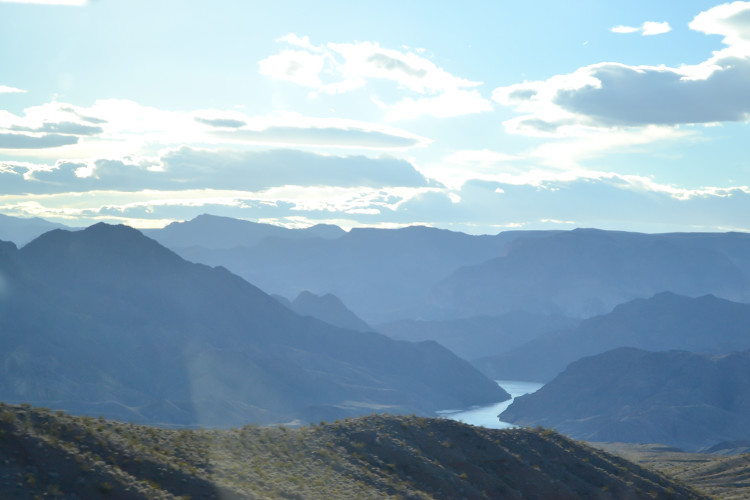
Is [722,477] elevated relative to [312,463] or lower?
lower

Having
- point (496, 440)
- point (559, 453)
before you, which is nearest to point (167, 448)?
point (496, 440)

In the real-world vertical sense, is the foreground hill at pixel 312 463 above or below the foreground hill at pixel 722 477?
above

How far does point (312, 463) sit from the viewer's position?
1555 inches

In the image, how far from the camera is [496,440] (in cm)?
4969

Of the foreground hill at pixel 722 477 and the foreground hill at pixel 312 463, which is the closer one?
the foreground hill at pixel 312 463

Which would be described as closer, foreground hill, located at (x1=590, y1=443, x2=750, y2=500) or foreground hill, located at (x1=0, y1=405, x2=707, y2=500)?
foreground hill, located at (x1=0, y1=405, x2=707, y2=500)

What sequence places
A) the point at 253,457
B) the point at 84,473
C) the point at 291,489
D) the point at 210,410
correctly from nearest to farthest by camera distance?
the point at 84,473, the point at 291,489, the point at 253,457, the point at 210,410

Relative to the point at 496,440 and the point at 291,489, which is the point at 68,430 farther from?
the point at 496,440

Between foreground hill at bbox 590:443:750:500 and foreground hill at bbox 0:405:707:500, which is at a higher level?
foreground hill at bbox 0:405:707:500

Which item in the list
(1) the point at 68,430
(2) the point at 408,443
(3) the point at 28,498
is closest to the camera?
(3) the point at 28,498

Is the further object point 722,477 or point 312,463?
point 722,477

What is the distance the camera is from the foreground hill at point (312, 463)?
27969 mm

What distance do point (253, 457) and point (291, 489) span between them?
4.20 meters

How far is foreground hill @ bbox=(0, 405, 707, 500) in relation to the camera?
28.0 metres
